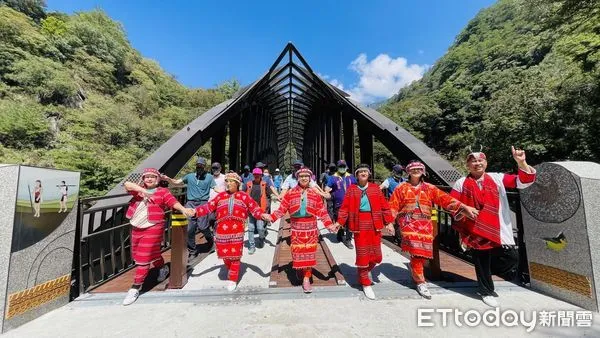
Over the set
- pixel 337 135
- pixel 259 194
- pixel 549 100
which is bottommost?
pixel 259 194

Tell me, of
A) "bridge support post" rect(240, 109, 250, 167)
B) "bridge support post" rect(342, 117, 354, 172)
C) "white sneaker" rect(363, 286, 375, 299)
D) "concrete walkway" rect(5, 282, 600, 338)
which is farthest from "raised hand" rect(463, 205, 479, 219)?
"bridge support post" rect(240, 109, 250, 167)

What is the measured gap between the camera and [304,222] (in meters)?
3.18

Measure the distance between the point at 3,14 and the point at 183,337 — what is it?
39.7 meters

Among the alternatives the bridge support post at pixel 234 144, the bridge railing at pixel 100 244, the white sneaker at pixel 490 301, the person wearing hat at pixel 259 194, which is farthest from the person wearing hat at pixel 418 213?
the bridge support post at pixel 234 144

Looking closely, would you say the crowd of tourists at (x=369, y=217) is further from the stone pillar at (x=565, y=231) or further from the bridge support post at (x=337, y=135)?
the bridge support post at (x=337, y=135)

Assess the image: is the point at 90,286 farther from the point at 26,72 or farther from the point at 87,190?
the point at 26,72

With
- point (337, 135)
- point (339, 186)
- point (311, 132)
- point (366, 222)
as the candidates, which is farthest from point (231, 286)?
point (311, 132)

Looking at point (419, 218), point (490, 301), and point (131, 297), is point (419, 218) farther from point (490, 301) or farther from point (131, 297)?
point (131, 297)

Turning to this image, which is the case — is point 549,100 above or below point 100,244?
above

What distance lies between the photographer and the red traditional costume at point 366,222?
9.97 feet

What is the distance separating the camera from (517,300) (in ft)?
9.13

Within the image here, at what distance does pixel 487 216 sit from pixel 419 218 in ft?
2.19

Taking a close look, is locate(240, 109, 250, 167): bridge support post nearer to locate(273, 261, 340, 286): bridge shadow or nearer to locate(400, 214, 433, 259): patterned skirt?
locate(273, 261, 340, 286): bridge shadow

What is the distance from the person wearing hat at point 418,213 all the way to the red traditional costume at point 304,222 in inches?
35.1
